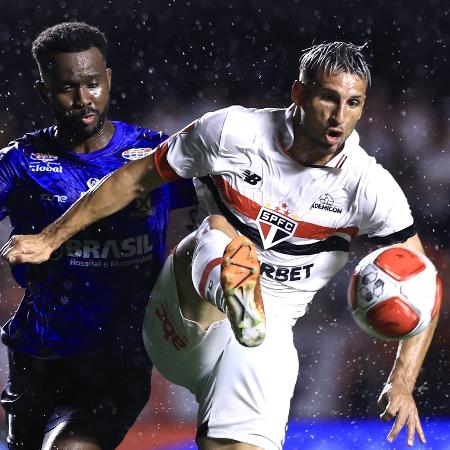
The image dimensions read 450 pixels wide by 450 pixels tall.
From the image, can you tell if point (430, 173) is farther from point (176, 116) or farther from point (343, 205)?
point (343, 205)

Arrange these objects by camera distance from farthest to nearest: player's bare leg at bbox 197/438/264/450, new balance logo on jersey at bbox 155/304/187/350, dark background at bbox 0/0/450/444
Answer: dark background at bbox 0/0/450/444 < new balance logo on jersey at bbox 155/304/187/350 < player's bare leg at bbox 197/438/264/450

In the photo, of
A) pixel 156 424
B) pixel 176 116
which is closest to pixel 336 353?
pixel 156 424

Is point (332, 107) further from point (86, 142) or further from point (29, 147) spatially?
point (29, 147)

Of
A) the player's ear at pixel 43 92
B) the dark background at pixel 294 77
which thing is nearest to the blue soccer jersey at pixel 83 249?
the player's ear at pixel 43 92

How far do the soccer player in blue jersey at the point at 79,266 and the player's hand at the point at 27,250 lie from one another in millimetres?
317

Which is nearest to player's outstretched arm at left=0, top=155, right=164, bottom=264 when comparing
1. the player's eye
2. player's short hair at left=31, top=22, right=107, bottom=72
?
player's short hair at left=31, top=22, right=107, bottom=72

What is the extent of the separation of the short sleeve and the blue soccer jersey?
24.8 inches

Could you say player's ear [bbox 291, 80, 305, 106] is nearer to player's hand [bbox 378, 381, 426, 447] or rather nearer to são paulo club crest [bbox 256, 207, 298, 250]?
são paulo club crest [bbox 256, 207, 298, 250]

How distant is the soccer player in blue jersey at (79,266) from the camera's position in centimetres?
324

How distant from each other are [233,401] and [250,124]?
803 millimetres

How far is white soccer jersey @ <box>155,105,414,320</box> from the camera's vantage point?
9.83 ft

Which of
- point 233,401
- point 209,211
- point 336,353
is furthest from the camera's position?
point 336,353

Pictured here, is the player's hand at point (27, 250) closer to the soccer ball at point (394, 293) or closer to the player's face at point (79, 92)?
the player's face at point (79, 92)

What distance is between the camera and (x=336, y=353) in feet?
16.9
